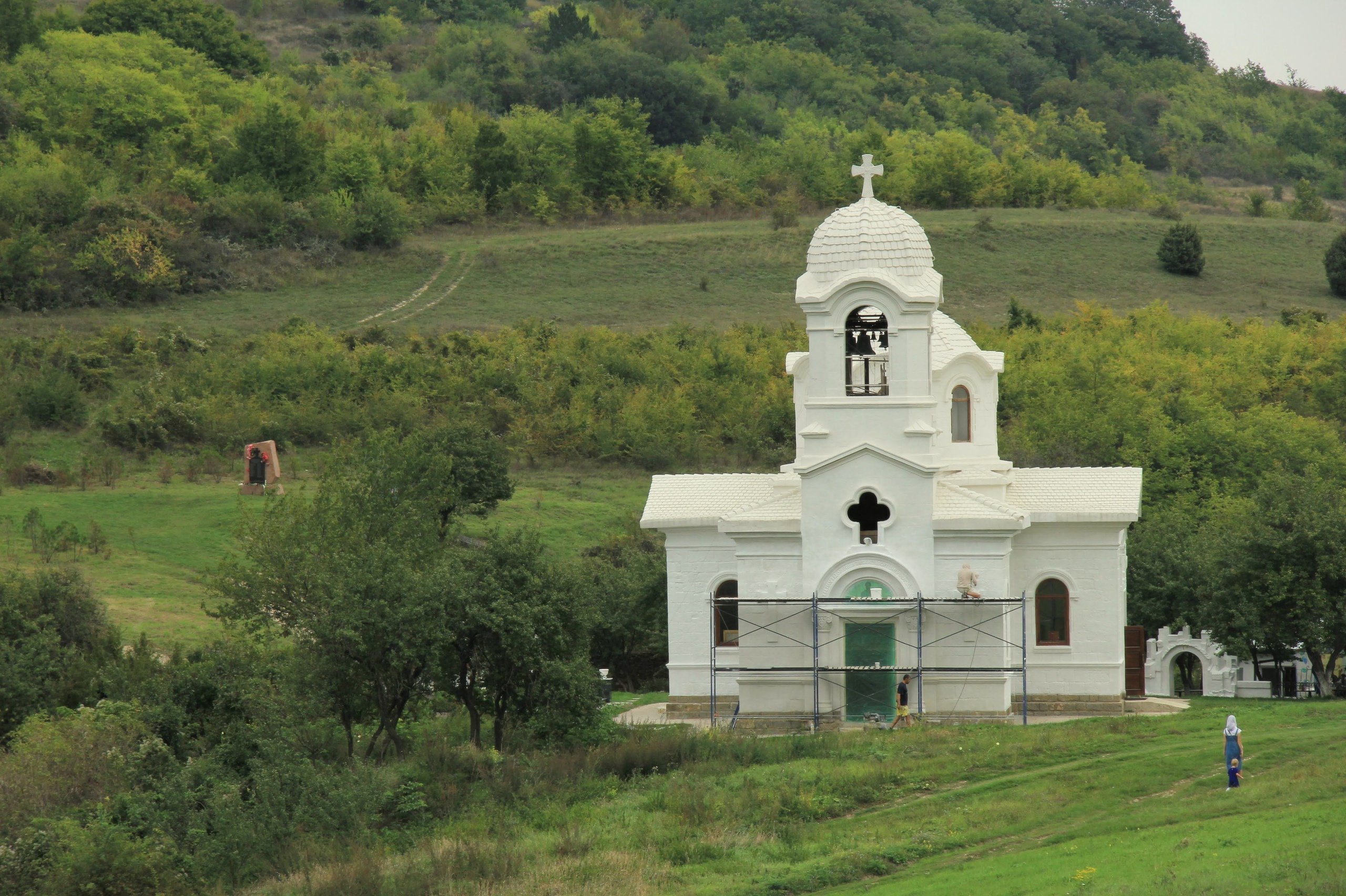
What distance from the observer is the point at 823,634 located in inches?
1347

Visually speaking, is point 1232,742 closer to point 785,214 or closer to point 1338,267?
point 1338,267

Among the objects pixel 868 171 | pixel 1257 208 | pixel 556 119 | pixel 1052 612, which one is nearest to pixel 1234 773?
pixel 1052 612

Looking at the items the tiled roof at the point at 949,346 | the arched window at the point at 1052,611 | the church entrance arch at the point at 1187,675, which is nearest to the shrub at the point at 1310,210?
the church entrance arch at the point at 1187,675

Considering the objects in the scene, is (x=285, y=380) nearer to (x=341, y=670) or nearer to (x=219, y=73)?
(x=341, y=670)

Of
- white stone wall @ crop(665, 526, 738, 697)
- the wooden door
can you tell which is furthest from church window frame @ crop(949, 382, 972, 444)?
white stone wall @ crop(665, 526, 738, 697)

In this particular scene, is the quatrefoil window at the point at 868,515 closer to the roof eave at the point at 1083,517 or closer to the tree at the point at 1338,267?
the roof eave at the point at 1083,517

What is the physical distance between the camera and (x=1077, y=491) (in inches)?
1423

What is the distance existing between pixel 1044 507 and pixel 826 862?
12.6m

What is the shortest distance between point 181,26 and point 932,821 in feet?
332

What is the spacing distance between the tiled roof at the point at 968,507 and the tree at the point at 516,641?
23.0ft

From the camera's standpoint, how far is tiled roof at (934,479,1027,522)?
110 ft

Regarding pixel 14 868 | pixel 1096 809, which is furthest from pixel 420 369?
pixel 1096 809

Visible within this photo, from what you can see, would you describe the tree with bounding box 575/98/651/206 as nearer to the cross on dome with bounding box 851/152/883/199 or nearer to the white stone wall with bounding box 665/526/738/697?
the cross on dome with bounding box 851/152/883/199

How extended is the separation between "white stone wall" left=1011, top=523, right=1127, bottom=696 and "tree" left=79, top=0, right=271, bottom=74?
91299 millimetres
